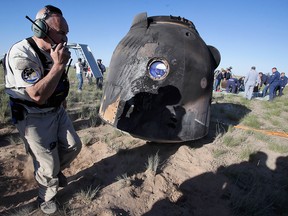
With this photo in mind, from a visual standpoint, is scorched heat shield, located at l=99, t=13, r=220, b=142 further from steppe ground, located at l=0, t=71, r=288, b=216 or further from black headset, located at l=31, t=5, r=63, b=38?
black headset, located at l=31, t=5, r=63, b=38

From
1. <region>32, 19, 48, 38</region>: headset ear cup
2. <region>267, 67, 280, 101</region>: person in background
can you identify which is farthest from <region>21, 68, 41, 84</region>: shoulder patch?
<region>267, 67, 280, 101</region>: person in background

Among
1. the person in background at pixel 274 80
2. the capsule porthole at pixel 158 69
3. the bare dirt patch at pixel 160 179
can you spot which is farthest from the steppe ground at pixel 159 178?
the person in background at pixel 274 80

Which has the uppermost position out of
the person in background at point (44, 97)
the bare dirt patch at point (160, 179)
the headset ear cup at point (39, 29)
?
the headset ear cup at point (39, 29)

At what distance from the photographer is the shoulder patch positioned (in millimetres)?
2275

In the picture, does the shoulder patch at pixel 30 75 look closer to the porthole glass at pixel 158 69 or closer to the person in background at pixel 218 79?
the porthole glass at pixel 158 69

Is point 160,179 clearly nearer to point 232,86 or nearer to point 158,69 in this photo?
point 158,69

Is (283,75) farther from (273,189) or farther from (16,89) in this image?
(16,89)

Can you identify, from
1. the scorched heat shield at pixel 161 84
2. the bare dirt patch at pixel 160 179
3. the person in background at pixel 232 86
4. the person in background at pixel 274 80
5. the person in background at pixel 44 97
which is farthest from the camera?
the person in background at pixel 232 86

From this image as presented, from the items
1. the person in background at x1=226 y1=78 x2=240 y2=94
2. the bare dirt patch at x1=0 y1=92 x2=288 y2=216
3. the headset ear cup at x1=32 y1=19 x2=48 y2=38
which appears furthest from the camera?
the person in background at x1=226 y1=78 x2=240 y2=94

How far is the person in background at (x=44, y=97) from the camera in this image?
2273 millimetres

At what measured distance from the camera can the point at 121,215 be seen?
2.75 m

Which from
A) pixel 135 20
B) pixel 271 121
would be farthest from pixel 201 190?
pixel 271 121

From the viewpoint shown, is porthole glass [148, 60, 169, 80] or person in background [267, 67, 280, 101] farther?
person in background [267, 67, 280, 101]

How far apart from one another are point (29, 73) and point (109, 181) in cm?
195
